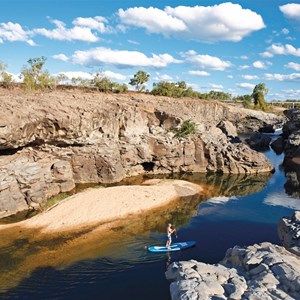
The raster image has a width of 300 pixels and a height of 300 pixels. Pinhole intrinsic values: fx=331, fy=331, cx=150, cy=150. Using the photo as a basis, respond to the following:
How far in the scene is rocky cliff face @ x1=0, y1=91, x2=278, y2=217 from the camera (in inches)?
1340

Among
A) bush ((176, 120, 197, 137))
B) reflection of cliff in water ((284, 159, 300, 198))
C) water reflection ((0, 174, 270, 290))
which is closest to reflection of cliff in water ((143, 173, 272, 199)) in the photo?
reflection of cliff in water ((284, 159, 300, 198))

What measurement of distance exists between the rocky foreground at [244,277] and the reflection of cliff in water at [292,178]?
91.5ft

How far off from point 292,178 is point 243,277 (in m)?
40.3

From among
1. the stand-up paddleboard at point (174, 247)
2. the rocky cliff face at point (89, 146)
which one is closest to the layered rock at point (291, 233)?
the stand-up paddleboard at point (174, 247)

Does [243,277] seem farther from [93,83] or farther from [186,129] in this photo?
[93,83]

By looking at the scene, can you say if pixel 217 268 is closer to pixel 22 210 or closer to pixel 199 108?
pixel 22 210

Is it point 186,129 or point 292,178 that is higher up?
point 186,129

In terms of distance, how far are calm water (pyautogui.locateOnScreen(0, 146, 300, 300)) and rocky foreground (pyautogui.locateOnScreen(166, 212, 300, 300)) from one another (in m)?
4.35

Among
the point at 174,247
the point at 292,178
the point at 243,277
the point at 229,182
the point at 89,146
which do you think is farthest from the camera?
the point at 292,178

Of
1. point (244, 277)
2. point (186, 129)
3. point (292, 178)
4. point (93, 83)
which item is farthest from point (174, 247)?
point (93, 83)

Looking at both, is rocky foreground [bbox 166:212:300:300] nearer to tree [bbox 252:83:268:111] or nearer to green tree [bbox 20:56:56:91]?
green tree [bbox 20:56:56:91]

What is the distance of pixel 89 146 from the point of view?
43.8 metres

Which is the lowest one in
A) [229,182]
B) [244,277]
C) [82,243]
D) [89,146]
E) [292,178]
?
[82,243]

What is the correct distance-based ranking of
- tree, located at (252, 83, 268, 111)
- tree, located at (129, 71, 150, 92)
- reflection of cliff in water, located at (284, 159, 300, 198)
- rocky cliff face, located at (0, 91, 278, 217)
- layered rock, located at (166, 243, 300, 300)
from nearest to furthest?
layered rock, located at (166, 243, 300, 300)
rocky cliff face, located at (0, 91, 278, 217)
reflection of cliff in water, located at (284, 159, 300, 198)
tree, located at (129, 71, 150, 92)
tree, located at (252, 83, 268, 111)
